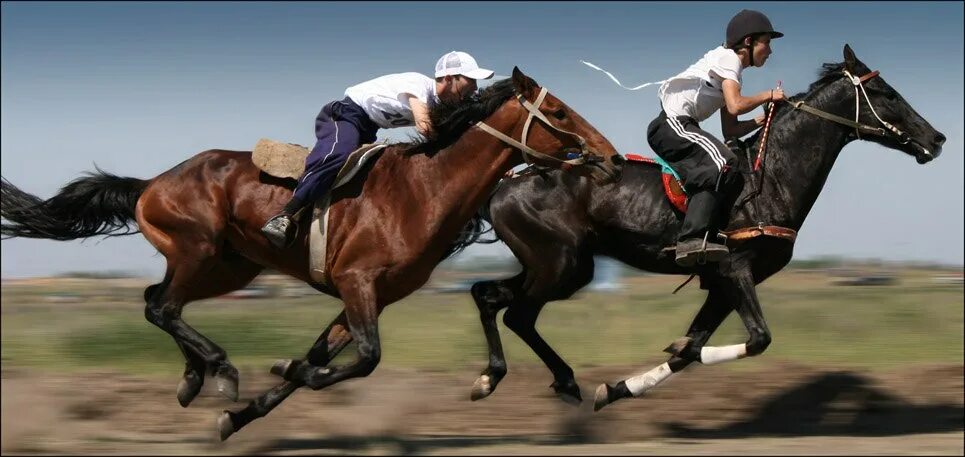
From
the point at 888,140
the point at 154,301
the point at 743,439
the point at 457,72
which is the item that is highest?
the point at 457,72

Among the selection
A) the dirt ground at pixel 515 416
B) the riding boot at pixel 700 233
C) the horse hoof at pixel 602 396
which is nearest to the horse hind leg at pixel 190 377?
the dirt ground at pixel 515 416

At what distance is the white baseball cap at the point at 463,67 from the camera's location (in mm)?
7477

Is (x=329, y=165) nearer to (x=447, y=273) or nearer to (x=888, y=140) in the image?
(x=888, y=140)

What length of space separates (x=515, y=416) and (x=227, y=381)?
2600 millimetres

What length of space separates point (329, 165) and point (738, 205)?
267 cm

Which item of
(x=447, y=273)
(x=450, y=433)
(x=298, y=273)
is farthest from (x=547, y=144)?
(x=447, y=273)

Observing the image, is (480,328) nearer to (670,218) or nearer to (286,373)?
(670,218)

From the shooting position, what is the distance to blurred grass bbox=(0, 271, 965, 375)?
10.9 meters

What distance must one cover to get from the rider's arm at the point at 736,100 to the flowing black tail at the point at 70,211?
3853mm

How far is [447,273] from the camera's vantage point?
13.7 metres

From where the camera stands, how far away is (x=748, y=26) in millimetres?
8234

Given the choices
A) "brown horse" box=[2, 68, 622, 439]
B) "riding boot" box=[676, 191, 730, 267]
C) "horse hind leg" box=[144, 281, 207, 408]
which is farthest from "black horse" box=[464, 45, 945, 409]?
"horse hind leg" box=[144, 281, 207, 408]

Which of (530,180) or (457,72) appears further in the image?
(530,180)

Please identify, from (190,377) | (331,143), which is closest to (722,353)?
(331,143)
